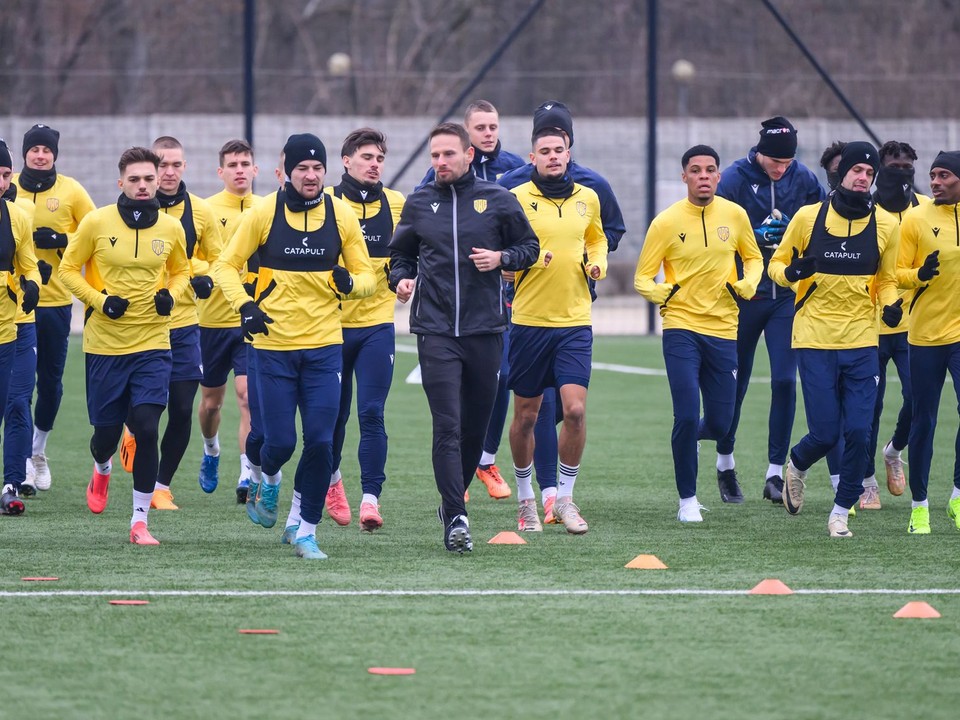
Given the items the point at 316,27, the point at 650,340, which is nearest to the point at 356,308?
the point at 650,340

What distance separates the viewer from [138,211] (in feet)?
30.1

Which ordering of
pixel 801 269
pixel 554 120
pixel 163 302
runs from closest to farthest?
pixel 163 302 < pixel 801 269 < pixel 554 120

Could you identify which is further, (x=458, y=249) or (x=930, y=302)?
(x=930, y=302)

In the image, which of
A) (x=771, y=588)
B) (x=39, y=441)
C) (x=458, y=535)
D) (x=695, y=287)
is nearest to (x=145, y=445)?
(x=458, y=535)

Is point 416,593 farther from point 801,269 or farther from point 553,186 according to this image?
point 801,269

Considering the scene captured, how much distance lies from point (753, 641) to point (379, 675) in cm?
147

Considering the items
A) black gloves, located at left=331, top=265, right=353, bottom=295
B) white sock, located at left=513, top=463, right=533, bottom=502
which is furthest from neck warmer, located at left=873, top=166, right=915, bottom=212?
black gloves, located at left=331, top=265, right=353, bottom=295

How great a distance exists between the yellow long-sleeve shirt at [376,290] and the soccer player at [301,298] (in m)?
1.02

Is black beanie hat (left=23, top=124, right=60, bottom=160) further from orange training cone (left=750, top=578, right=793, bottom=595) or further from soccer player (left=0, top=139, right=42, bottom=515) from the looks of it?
orange training cone (left=750, top=578, right=793, bottom=595)

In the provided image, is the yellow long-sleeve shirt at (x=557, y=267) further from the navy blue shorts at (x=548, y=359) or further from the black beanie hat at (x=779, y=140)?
the black beanie hat at (x=779, y=140)

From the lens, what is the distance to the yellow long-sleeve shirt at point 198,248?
10227mm

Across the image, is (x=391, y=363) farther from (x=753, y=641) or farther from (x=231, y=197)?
(x=753, y=641)

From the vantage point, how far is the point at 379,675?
19.5ft

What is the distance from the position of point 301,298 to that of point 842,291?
2921mm
